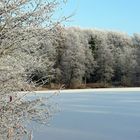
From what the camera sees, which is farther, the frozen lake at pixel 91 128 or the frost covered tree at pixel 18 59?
the frozen lake at pixel 91 128

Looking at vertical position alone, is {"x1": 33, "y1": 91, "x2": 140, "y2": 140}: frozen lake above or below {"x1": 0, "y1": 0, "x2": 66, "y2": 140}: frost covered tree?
below

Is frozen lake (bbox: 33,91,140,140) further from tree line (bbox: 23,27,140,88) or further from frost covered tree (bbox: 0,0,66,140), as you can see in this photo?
tree line (bbox: 23,27,140,88)

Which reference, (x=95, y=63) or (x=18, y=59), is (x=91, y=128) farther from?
(x=95, y=63)

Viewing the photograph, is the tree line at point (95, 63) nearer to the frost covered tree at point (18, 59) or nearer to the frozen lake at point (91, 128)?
the frozen lake at point (91, 128)

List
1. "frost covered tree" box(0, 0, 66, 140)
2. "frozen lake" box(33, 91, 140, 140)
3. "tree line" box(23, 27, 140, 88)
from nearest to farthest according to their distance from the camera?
"frost covered tree" box(0, 0, 66, 140) < "frozen lake" box(33, 91, 140, 140) < "tree line" box(23, 27, 140, 88)

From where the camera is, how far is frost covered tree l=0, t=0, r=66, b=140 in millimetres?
4852

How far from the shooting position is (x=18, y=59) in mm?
5082

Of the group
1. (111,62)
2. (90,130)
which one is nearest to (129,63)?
(111,62)

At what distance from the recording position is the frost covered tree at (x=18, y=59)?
15.9 ft

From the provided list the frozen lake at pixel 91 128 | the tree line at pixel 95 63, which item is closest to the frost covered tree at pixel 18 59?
the frozen lake at pixel 91 128

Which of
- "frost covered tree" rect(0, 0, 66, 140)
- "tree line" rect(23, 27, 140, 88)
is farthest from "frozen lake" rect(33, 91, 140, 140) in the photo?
"tree line" rect(23, 27, 140, 88)

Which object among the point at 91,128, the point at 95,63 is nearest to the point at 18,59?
the point at 91,128

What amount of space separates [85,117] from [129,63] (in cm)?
4858

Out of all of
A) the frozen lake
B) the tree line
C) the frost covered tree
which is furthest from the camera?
the tree line
